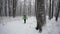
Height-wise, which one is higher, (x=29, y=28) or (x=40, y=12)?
(x=40, y=12)

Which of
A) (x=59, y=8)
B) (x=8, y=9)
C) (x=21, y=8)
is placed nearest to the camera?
(x=59, y=8)

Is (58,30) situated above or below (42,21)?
below

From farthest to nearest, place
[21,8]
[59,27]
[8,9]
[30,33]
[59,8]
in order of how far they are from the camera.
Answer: [21,8] → [8,9] → [59,8] → [59,27] → [30,33]

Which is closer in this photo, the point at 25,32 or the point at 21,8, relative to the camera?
the point at 25,32

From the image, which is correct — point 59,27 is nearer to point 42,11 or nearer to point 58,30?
point 58,30

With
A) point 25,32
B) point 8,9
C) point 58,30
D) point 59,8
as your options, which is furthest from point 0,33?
point 8,9

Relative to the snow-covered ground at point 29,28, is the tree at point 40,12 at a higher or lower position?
higher

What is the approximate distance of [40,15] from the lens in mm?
2883

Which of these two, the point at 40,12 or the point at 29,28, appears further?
the point at 29,28

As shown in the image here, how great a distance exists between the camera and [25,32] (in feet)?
9.37

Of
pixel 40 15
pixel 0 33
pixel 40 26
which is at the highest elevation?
pixel 40 15

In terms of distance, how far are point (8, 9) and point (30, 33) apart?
24.3 ft

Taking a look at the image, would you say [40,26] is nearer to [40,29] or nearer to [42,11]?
[40,29]

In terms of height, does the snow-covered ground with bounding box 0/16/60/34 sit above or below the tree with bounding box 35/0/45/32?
below
